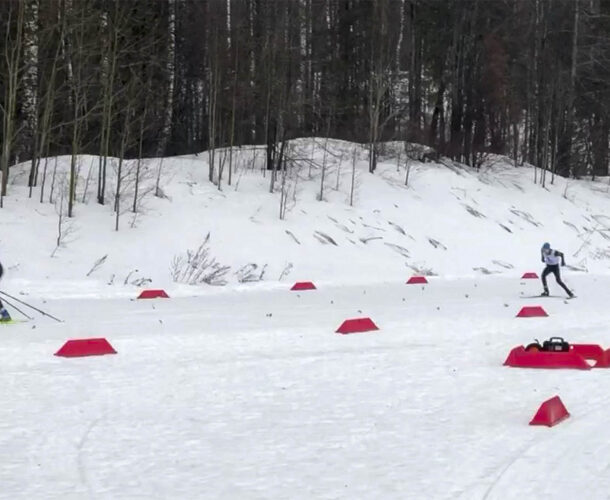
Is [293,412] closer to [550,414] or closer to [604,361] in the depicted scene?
[550,414]

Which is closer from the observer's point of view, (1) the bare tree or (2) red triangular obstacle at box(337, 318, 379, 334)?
(2) red triangular obstacle at box(337, 318, 379, 334)

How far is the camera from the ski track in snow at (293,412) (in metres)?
6.02

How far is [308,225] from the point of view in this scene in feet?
94.9

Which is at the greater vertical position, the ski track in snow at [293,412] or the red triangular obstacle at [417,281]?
the ski track in snow at [293,412]

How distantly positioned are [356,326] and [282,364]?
11.7ft

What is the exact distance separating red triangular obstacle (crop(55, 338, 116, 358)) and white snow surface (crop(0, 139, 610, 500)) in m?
0.27

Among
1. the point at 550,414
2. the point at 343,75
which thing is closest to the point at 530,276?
the point at 550,414

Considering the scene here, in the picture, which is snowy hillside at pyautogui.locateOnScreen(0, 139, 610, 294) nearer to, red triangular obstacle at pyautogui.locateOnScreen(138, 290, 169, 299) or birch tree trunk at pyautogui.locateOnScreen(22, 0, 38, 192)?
red triangular obstacle at pyautogui.locateOnScreen(138, 290, 169, 299)

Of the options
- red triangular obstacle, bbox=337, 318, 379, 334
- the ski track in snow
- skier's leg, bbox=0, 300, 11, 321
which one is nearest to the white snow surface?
the ski track in snow

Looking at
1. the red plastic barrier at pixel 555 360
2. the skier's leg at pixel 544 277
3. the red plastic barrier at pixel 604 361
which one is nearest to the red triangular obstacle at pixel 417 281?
the skier's leg at pixel 544 277

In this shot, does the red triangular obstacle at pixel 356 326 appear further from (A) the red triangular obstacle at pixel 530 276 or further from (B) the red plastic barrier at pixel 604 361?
(A) the red triangular obstacle at pixel 530 276

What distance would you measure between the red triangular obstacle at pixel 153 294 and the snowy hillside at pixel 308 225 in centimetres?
92

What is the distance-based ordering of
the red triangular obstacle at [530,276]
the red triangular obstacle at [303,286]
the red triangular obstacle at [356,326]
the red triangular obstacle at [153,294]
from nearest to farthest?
the red triangular obstacle at [356,326], the red triangular obstacle at [153,294], the red triangular obstacle at [303,286], the red triangular obstacle at [530,276]

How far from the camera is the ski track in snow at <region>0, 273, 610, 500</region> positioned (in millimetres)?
6023
